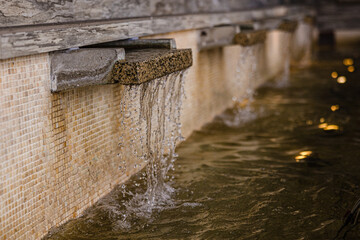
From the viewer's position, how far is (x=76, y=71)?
4113mm

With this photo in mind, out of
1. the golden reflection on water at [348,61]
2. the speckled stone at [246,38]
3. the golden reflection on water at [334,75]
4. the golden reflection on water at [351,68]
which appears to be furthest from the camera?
the golden reflection on water at [348,61]

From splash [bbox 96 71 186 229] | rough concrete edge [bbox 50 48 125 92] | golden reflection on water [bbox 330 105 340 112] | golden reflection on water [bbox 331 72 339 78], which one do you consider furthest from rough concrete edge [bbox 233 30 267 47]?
golden reflection on water [bbox 331 72 339 78]

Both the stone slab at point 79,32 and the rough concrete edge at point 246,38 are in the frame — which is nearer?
the stone slab at point 79,32

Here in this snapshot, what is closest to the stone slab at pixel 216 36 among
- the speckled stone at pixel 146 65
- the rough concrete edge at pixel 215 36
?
the rough concrete edge at pixel 215 36

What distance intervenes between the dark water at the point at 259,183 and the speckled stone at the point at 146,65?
1284 mm

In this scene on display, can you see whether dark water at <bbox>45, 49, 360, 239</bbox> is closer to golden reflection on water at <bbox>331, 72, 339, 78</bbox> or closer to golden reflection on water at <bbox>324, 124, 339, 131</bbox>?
golden reflection on water at <bbox>324, 124, 339, 131</bbox>

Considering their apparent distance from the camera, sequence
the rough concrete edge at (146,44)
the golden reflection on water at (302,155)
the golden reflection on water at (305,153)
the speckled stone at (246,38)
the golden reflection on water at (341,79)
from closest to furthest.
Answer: the rough concrete edge at (146,44) < the golden reflection on water at (302,155) < the golden reflection on water at (305,153) < the speckled stone at (246,38) < the golden reflection on water at (341,79)

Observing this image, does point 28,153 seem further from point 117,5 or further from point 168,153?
point 168,153

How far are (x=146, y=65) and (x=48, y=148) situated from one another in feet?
3.36

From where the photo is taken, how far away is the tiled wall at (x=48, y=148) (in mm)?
3578

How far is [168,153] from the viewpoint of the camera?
6.62 meters

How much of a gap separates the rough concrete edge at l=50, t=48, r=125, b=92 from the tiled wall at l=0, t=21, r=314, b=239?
8cm

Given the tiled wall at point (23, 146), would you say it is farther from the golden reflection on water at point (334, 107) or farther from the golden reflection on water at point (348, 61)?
the golden reflection on water at point (348, 61)

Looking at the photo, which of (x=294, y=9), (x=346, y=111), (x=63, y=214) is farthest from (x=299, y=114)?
(x=294, y=9)
